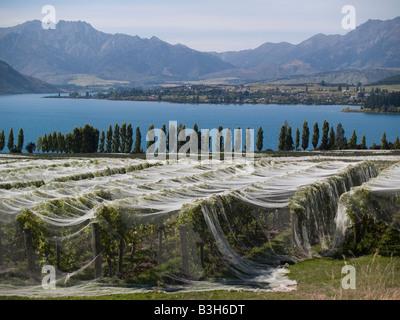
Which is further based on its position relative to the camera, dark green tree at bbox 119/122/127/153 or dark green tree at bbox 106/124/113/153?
dark green tree at bbox 106/124/113/153

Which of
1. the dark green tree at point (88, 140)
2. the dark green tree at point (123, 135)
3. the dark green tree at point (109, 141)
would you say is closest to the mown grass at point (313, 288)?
the dark green tree at point (88, 140)

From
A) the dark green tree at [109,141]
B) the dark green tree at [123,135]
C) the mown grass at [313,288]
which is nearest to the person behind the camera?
the mown grass at [313,288]

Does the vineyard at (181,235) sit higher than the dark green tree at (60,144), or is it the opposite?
the vineyard at (181,235)

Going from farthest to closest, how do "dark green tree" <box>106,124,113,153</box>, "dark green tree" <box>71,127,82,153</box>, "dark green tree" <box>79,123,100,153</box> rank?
"dark green tree" <box>106,124,113,153</box>, "dark green tree" <box>71,127,82,153</box>, "dark green tree" <box>79,123,100,153</box>

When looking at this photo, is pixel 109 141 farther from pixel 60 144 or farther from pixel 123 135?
pixel 60 144

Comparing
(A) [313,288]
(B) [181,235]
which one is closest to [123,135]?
(B) [181,235]

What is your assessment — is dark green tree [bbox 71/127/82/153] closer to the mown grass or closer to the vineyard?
the vineyard

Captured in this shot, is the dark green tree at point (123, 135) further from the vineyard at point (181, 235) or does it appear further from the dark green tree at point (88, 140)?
the vineyard at point (181, 235)

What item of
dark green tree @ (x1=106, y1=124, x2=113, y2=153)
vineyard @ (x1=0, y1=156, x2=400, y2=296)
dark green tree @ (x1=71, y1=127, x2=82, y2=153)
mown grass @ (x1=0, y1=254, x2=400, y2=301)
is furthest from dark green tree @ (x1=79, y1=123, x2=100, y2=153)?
mown grass @ (x1=0, y1=254, x2=400, y2=301)
